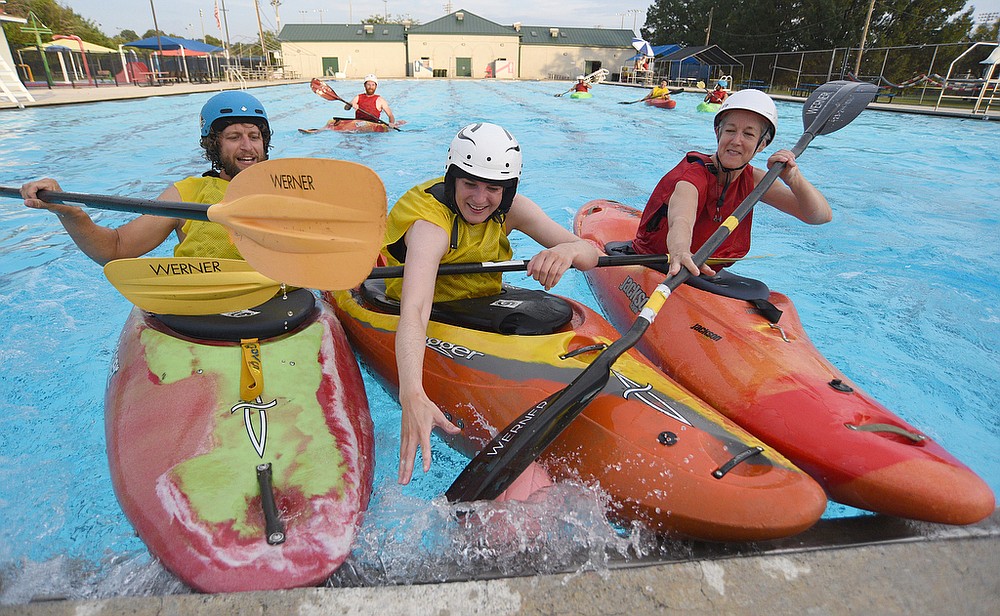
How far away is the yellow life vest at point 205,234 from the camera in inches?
108

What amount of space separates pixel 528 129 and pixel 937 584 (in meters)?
14.0

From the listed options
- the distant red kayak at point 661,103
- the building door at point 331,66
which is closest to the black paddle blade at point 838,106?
the distant red kayak at point 661,103

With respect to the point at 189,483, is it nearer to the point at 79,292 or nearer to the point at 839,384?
the point at 839,384

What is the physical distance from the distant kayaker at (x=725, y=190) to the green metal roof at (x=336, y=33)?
47.7m

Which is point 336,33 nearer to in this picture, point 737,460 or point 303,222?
point 303,222

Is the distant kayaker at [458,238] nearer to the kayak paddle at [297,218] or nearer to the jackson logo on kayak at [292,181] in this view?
the kayak paddle at [297,218]

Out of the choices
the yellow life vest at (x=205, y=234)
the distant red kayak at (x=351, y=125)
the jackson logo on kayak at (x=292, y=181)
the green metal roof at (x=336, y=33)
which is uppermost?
the green metal roof at (x=336, y=33)

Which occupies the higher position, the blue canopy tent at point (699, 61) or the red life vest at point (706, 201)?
the blue canopy tent at point (699, 61)

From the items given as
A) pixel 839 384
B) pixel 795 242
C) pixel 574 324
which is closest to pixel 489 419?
pixel 574 324

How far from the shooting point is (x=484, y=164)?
2238 millimetres

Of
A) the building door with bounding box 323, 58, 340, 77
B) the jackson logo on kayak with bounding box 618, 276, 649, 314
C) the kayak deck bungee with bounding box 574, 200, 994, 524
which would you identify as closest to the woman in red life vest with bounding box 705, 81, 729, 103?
the jackson logo on kayak with bounding box 618, 276, 649, 314

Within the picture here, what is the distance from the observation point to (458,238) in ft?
8.13

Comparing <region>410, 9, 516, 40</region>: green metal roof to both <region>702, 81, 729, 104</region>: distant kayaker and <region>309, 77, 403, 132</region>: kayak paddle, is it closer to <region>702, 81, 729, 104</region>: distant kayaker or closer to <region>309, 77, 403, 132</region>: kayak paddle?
<region>702, 81, 729, 104</region>: distant kayaker

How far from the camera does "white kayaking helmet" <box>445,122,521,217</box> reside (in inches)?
87.8
